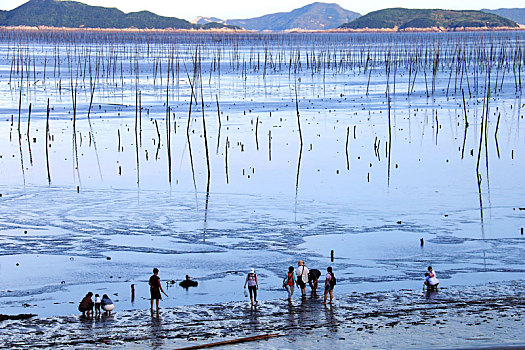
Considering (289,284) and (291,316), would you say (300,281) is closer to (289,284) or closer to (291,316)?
(289,284)

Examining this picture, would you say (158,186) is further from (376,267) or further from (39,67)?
(39,67)

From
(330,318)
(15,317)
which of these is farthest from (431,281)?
(15,317)

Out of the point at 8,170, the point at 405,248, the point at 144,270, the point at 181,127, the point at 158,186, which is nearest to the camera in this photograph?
the point at 144,270

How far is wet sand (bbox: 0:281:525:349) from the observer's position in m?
13.4

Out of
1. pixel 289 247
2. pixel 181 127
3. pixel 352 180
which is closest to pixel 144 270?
pixel 289 247

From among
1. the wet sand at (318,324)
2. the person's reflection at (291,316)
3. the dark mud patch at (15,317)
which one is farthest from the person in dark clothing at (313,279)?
the dark mud patch at (15,317)

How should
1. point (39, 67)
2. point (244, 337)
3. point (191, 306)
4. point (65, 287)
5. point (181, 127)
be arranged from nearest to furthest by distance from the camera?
1. point (244, 337)
2. point (191, 306)
3. point (65, 287)
4. point (181, 127)
5. point (39, 67)

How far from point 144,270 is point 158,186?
1022cm

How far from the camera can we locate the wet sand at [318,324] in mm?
13406

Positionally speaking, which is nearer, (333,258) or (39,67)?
(333,258)

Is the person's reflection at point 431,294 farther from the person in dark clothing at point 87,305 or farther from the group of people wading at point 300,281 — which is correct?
the person in dark clothing at point 87,305

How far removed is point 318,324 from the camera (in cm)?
1452

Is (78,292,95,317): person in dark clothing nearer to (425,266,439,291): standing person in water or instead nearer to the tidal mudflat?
the tidal mudflat

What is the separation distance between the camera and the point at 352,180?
29.5 metres
